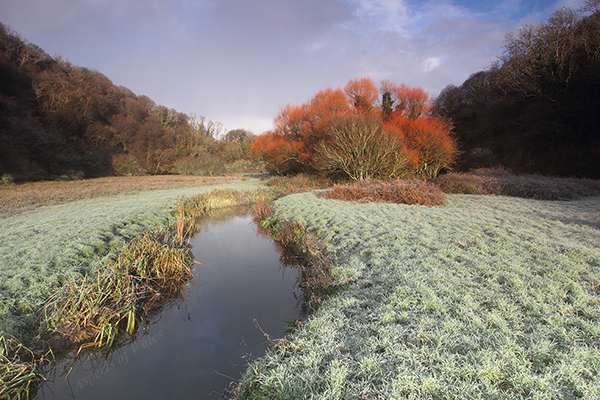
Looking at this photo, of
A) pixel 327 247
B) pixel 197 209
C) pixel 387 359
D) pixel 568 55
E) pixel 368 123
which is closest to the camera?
pixel 387 359

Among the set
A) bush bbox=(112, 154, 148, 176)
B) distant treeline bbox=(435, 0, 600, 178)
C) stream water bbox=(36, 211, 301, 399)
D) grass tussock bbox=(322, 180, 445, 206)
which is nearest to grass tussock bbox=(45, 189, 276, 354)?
stream water bbox=(36, 211, 301, 399)

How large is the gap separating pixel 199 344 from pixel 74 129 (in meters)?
41.7

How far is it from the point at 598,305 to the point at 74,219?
1205cm

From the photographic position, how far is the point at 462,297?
3.44m

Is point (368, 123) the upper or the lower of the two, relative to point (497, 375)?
upper

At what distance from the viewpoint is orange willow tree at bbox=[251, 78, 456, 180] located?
16125 millimetres

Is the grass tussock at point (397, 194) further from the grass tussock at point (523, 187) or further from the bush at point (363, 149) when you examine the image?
the bush at point (363, 149)

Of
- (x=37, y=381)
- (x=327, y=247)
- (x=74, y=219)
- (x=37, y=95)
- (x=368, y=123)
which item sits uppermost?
(x=37, y=95)

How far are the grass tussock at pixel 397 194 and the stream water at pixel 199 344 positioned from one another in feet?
19.4

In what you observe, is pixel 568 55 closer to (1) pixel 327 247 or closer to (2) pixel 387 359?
(1) pixel 327 247

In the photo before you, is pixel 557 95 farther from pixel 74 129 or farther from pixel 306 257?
pixel 74 129

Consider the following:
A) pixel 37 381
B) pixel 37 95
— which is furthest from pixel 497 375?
pixel 37 95

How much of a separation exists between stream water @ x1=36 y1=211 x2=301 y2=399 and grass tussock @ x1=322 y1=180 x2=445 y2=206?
592 cm

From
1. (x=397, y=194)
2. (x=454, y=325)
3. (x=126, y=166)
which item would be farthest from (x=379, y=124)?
(x=126, y=166)
